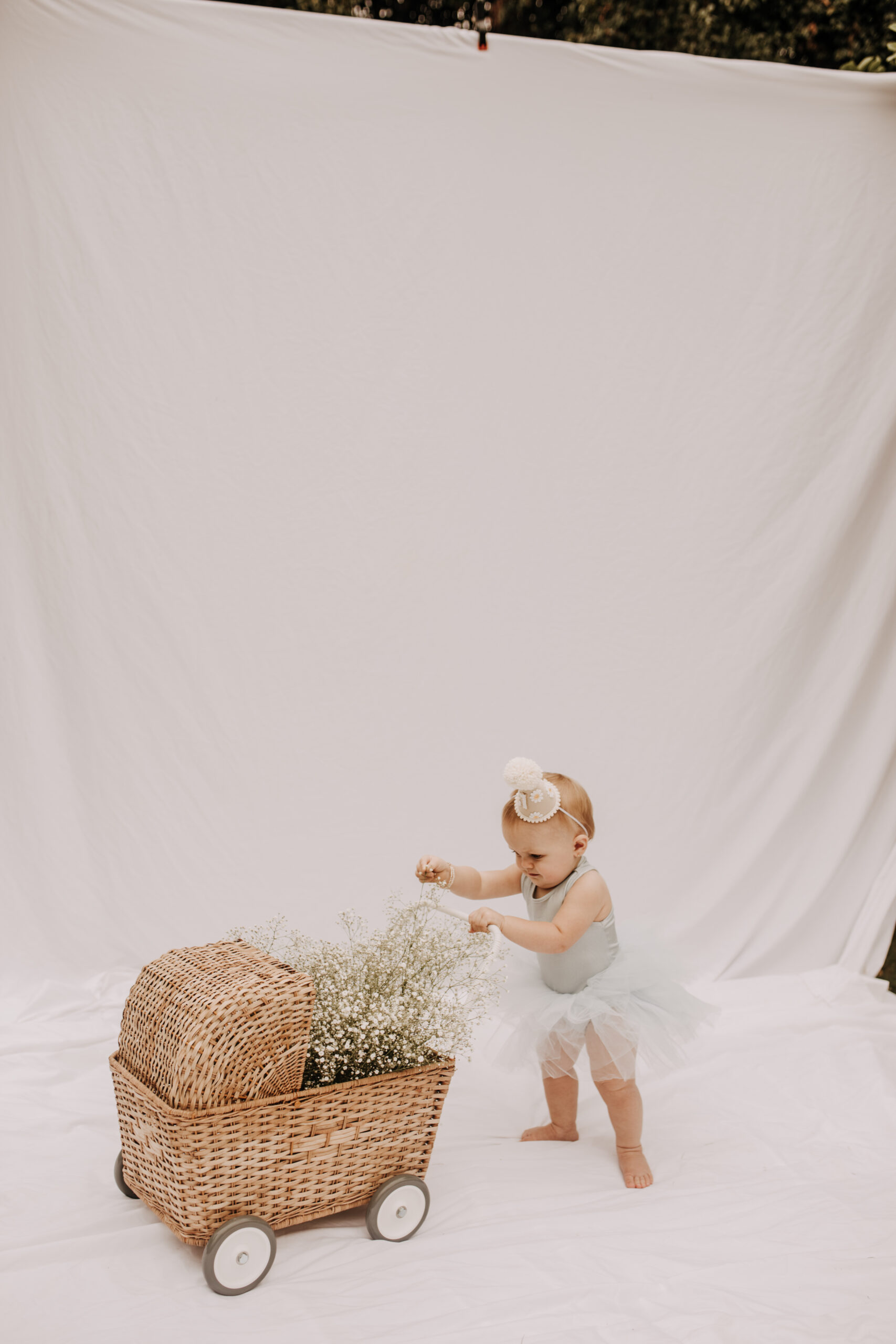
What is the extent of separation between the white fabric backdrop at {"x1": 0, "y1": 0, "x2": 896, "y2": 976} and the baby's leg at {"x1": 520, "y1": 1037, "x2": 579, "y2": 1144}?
0.83 metres

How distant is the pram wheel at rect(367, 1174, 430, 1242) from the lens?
1.66 metres

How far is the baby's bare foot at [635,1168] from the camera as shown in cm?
190

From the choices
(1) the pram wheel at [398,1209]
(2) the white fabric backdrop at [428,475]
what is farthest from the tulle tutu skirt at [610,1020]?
(2) the white fabric backdrop at [428,475]

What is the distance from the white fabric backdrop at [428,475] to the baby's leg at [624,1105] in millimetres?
929

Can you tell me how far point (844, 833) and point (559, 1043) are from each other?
136 cm

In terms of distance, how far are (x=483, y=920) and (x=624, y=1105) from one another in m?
0.50

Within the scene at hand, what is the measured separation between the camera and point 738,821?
2.91 m

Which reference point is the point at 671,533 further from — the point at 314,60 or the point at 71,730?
the point at 71,730

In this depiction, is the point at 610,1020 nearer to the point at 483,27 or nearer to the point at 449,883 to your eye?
the point at 449,883

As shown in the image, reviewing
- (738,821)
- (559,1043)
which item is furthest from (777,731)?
(559,1043)

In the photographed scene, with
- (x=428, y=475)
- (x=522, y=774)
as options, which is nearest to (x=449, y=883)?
(x=522, y=774)

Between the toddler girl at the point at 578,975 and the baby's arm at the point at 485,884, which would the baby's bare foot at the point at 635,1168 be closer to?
the toddler girl at the point at 578,975

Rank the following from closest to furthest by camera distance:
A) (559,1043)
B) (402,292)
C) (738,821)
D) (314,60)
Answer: (559,1043), (314,60), (402,292), (738,821)

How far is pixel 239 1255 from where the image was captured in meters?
1.53
